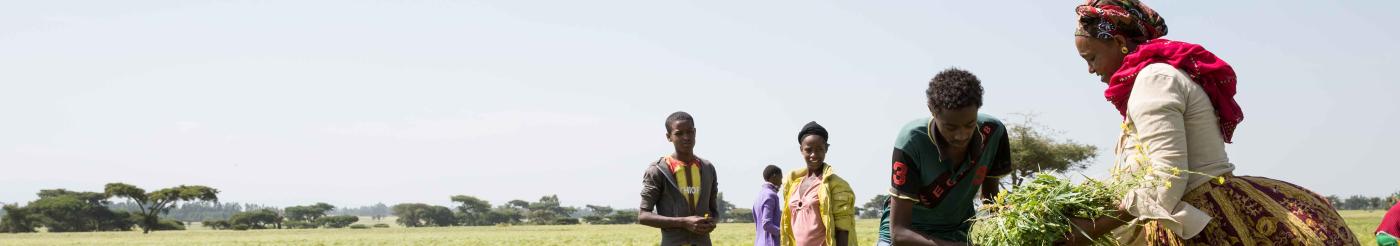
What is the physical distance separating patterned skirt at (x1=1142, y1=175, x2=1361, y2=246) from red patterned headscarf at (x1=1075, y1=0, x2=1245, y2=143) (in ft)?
0.69

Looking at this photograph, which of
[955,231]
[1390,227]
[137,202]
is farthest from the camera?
[137,202]

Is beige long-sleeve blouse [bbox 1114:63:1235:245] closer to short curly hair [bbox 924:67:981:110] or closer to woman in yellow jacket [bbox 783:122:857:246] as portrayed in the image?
short curly hair [bbox 924:67:981:110]

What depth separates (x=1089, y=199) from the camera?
402cm

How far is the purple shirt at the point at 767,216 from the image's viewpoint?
9484 millimetres

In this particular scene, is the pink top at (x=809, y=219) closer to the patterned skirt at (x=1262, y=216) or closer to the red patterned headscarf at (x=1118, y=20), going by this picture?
the red patterned headscarf at (x=1118, y=20)

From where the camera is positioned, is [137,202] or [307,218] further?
[307,218]

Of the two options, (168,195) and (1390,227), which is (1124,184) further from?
(168,195)

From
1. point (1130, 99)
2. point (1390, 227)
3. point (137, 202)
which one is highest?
point (137, 202)

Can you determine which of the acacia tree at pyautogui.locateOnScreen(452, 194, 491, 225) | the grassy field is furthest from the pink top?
the acacia tree at pyautogui.locateOnScreen(452, 194, 491, 225)

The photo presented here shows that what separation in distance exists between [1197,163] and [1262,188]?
0.94 feet

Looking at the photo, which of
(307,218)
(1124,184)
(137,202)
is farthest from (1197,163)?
(307,218)

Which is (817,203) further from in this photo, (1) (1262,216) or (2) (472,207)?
(2) (472,207)

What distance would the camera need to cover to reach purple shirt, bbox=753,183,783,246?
31.1 ft

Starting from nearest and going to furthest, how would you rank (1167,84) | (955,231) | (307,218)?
(1167,84) < (955,231) < (307,218)
